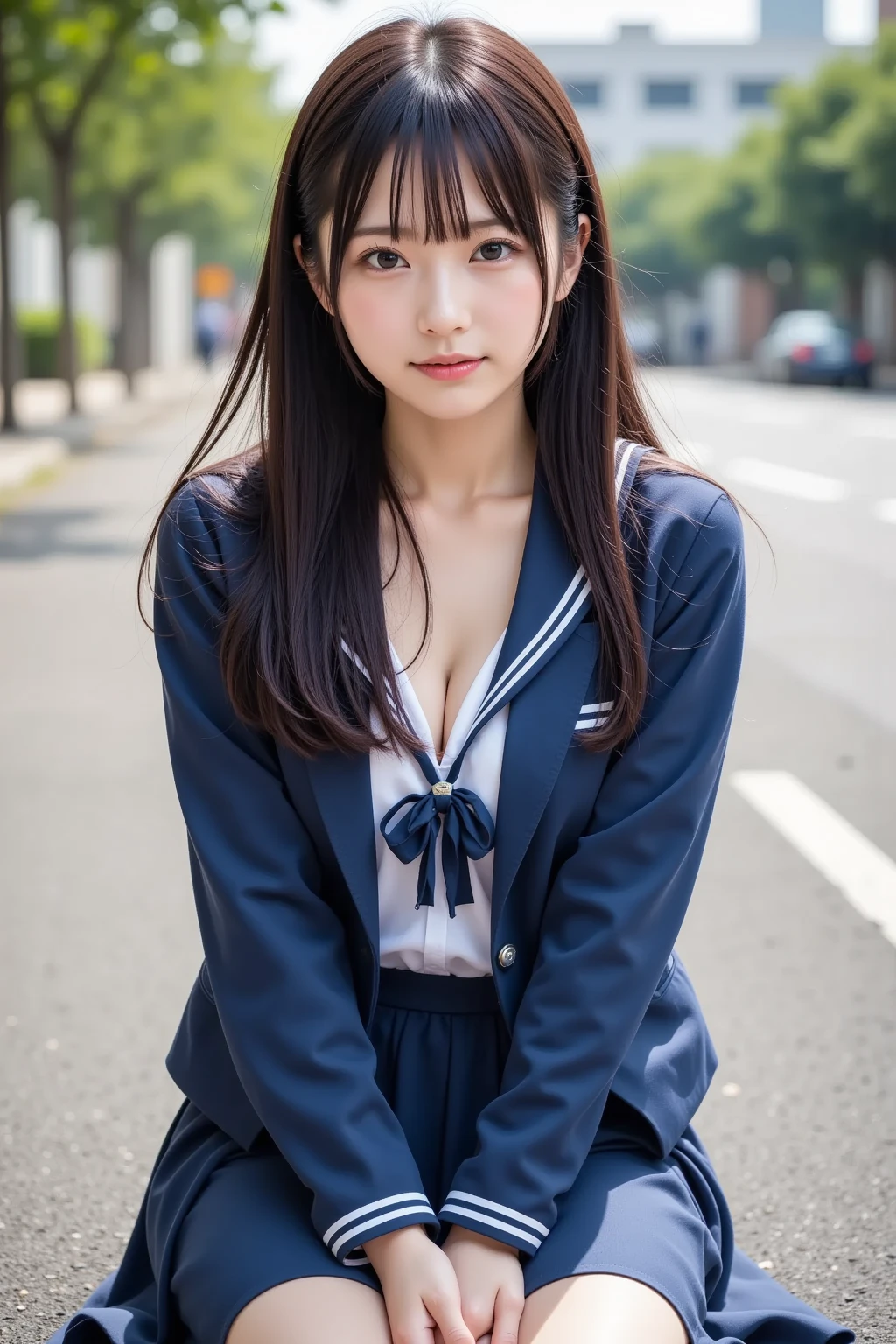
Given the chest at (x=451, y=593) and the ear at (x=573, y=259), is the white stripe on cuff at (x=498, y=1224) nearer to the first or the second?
the chest at (x=451, y=593)

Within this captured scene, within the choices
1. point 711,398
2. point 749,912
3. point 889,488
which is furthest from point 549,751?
point 711,398

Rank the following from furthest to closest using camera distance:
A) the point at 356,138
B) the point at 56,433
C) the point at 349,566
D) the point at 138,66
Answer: the point at 56,433
the point at 138,66
the point at 349,566
the point at 356,138

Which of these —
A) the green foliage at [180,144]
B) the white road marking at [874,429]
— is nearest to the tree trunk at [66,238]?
the green foliage at [180,144]

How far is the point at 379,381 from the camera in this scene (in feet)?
7.54

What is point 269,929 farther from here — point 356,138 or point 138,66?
point 138,66

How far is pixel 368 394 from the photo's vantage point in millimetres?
2365

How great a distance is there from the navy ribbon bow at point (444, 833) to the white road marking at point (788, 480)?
12.0 m

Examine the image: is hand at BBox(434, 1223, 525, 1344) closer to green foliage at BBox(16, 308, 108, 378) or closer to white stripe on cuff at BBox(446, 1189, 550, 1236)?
white stripe on cuff at BBox(446, 1189, 550, 1236)

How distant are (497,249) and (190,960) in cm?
261

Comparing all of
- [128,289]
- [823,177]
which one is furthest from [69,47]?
[823,177]

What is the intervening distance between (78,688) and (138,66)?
12423mm

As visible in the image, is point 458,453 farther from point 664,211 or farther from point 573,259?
point 664,211

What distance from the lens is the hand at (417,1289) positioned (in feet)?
6.16

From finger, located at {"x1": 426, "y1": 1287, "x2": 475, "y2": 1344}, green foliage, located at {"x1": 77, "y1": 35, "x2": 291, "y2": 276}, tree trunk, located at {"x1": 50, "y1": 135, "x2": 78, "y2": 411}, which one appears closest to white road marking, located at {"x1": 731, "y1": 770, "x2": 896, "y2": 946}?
finger, located at {"x1": 426, "y1": 1287, "x2": 475, "y2": 1344}
